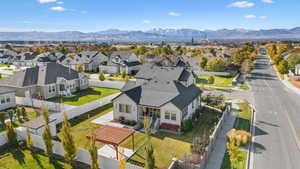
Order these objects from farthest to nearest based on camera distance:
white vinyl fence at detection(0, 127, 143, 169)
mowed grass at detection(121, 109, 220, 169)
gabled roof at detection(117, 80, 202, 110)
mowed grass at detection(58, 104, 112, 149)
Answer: gabled roof at detection(117, 80, 202, 110)
mowed grass at detection(58, 104, 112, 149)
mowed grass at detection(121, 109, 220, 169)
white vinyl fence at detection(0, 127, 143, 169)

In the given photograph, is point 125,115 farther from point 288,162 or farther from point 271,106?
point 271,106

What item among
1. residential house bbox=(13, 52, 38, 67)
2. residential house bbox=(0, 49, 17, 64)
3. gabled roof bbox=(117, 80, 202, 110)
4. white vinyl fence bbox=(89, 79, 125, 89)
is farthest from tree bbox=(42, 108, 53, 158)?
residential house bbox=(0, 49, 17, 64)

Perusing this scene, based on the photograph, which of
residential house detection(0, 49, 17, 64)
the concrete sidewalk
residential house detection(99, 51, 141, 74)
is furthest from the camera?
residential house detection(0, 49, 17, 64)

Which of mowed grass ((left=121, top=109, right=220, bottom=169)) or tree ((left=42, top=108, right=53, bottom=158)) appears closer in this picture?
tree ((left=42, top=108, right=53, bottom=158))

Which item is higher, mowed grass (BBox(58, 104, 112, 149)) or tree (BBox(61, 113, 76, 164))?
tree (BBox(61, 113, 76, 164))

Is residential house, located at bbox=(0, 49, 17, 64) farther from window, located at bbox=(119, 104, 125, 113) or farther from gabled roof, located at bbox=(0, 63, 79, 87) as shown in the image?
window, located at bbox=(119, 104, 125, 113)

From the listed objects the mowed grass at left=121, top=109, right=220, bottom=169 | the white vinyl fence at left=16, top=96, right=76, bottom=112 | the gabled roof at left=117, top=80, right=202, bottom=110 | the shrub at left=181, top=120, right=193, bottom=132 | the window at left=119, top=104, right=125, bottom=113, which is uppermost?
the gabled roof at left=117, top=80, right=202, bottom=110

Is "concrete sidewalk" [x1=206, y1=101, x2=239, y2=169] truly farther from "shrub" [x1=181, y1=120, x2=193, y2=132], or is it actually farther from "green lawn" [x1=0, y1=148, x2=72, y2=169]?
"green lawn" [x1=0, y1=148, x2=72, y2=169]
